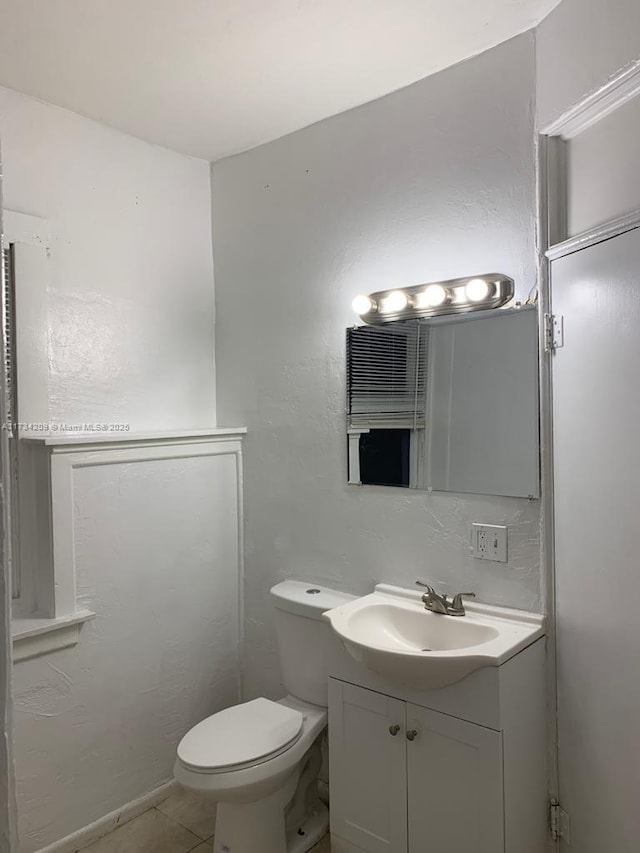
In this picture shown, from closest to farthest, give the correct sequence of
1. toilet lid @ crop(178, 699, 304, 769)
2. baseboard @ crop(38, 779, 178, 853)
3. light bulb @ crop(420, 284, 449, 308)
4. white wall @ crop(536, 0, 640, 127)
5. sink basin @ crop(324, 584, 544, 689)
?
white wall @ crop(536, 0, 640, 127), sink basin @ crop(324, 584, 544, 689), toilet lid @ crop(178, 699, 304, 769), light bulb @ crop(420, 284, 449, 308), baseboard @ crop(38, 779, 178, 853)

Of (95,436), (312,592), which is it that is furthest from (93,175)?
(312,592)

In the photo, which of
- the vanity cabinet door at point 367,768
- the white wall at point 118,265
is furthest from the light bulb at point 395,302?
the vanity cabinet door at point 367,768

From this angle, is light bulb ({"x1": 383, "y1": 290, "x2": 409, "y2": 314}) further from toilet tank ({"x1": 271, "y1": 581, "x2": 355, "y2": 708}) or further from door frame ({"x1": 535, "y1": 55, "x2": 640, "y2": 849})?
toilet tank ({"x1": 271, "y1": 581, "x2": 355, "y2": 708})

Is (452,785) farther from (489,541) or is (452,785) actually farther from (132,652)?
(132,652)

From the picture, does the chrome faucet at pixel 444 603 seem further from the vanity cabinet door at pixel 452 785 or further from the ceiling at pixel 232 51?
the ceiling at pixel 232 51

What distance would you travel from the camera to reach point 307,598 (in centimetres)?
229

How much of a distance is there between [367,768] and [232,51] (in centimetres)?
215

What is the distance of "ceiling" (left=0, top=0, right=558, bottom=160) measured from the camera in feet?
5.60

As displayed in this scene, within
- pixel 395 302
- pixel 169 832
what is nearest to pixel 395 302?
pixel 395 302

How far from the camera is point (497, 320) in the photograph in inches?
75.7

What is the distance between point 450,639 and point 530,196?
4.33 feet

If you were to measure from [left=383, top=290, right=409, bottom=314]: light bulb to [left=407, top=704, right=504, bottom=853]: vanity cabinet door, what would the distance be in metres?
1.22

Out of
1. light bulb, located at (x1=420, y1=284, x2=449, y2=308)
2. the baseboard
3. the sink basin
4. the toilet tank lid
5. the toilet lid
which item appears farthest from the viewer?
the toilet tank lid

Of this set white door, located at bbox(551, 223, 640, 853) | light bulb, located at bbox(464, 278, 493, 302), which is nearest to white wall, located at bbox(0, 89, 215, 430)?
light bulb, located at bbox(464, 278, 493, 302)
